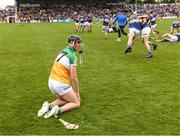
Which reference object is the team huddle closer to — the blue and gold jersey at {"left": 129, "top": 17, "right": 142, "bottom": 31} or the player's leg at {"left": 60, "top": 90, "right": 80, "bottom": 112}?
the blue and gold jersey at {"left": 129, "top": 17, "right": 142, "bottom": 31}

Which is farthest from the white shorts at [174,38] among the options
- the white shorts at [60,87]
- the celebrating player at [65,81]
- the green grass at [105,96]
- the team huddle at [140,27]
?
the white shorts at [60,87]

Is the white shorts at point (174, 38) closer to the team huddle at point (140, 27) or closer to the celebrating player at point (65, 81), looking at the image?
the team huddle at point (140, 27)

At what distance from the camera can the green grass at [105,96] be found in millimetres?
7832

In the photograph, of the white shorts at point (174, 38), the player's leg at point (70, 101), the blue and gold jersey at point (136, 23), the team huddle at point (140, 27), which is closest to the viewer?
the player's leg at point (70, 101)

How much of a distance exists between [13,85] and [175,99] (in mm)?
4975

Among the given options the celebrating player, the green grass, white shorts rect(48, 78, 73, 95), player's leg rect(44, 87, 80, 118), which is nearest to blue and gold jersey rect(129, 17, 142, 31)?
the green grass

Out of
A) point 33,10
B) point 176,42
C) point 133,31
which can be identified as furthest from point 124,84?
point 33,10

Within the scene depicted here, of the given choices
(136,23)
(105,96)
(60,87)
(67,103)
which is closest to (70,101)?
(67,103)

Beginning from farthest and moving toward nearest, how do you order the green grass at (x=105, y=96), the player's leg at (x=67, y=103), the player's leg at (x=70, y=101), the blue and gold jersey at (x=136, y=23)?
the blue and gold jersey at (x=136, y=23) < the player's leg at (x=70, y=101) < the player's leg at (x=67, y=103) < the green grass at (x=105, y=96)

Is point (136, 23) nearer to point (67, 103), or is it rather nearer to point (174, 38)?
point (174, 38)

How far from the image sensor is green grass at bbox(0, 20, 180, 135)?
7.83m

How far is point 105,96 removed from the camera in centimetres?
1038

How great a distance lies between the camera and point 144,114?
8.62m

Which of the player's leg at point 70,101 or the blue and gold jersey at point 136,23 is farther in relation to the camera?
the blue and gold jersey at point 136,23
